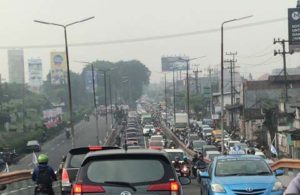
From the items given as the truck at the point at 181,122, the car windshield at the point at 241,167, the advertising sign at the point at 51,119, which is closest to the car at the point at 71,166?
the car windshield at the point at 241,167

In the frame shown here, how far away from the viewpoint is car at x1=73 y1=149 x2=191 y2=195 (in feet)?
31.2

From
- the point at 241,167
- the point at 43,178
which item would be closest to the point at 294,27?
the point at 241,167

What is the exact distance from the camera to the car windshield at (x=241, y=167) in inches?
609

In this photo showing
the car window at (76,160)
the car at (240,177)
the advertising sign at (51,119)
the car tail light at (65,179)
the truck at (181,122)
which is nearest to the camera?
the car at (240,177)

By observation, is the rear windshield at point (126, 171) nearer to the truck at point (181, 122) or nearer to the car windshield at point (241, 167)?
the car windshield at point (241, 167)

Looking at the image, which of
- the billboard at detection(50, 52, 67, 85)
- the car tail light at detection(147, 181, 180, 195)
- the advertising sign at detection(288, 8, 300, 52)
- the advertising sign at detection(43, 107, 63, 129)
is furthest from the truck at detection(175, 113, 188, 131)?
the car tail light at detection(147, 181, 180, 195)

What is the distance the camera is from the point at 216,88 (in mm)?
178500

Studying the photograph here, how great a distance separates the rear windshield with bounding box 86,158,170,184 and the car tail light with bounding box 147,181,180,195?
8 centimetres

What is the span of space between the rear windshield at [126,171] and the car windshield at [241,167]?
596 centimetres

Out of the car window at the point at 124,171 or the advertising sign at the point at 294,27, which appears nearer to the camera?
the car window at the point at 124,171

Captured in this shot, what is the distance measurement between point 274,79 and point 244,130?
36.2 feet

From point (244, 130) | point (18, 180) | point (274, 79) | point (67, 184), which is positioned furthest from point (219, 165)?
point (274, 79)

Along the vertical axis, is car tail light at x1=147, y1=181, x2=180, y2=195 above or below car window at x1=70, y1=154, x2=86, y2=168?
above

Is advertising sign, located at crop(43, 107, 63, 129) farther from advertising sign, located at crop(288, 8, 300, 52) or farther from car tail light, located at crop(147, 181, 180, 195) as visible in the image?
car tail light, located at crop(147, 181, 180, 195)
